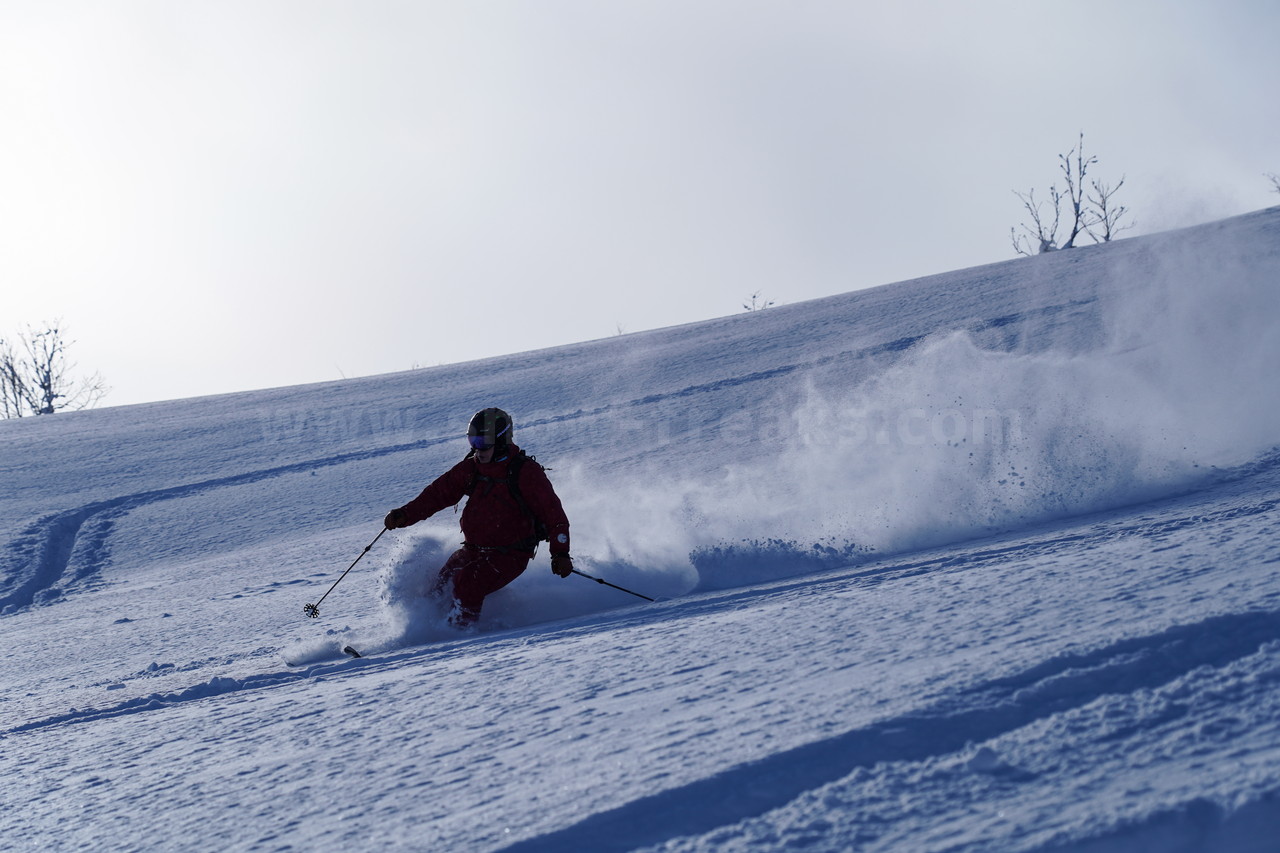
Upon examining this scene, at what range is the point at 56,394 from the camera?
130 ft

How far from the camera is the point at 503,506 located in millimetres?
5754

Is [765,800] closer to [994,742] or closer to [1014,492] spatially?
[994,742]

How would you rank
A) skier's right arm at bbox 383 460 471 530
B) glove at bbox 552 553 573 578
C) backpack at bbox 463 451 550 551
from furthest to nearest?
skier's right arm at bbox 383 460 471 530 < backpack at bbox 463 451 550 551 < glove at bbox 552 553 573 578

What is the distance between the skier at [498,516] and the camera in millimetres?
5609

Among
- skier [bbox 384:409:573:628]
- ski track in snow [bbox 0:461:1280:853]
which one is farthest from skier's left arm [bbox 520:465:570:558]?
ski track in snow [bbox 0:461:1280:853]

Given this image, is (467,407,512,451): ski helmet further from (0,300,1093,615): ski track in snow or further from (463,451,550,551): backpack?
(0,300,1093,615): ski track in snow

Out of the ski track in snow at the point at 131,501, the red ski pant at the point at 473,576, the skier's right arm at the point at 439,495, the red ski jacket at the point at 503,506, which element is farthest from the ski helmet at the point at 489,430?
the ski track in snow at the point at 131,501

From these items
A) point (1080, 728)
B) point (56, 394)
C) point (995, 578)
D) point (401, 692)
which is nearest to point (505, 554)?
point (401, 692)

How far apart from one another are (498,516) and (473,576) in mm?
375

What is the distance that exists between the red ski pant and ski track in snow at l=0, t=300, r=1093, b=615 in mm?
5093

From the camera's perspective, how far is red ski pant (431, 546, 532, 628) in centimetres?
553

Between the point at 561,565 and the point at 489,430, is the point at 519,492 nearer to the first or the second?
the point at 489,430

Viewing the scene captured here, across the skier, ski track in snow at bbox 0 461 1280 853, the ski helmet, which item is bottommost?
ski track in snow at bbox 0 461 1280 853

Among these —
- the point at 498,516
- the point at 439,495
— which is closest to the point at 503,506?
the point at 498,516
